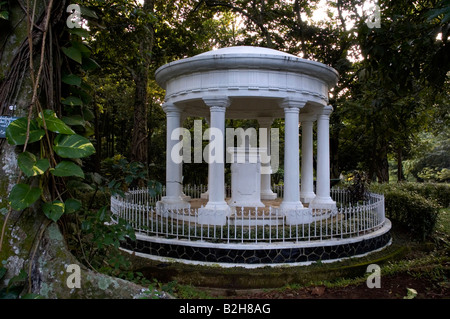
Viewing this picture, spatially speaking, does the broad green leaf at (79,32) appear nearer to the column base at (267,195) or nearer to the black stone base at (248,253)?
the black stone base at (248,253)

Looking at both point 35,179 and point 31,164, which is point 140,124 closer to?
point 35,179

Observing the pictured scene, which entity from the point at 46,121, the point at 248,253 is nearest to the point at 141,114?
the point at 248,253

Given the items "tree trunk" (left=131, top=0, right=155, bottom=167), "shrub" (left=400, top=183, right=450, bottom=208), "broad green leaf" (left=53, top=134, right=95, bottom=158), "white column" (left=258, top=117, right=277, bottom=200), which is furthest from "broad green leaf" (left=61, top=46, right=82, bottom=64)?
"shrub" (left=400, top=183, right=450, bottom=208)

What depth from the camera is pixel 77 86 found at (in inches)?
125

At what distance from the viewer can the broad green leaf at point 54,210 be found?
2486mm

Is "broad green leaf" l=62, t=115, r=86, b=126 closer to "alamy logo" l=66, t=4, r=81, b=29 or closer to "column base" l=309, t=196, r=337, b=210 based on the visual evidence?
"alamy logo" l=66, t=4, r=81, b=29

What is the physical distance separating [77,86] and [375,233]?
7.22 m

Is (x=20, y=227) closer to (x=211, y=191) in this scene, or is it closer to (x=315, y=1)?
(x=211, y=191)

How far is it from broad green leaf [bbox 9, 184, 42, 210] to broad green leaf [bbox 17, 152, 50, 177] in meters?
0.17

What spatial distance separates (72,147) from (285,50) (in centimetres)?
1837

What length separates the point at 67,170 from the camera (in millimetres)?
2463

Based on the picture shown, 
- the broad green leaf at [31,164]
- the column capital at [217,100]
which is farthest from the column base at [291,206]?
the broad green leaf at [31,164]

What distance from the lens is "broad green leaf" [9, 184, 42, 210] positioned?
2.30 metres

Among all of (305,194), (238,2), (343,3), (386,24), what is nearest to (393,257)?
(305,194)
